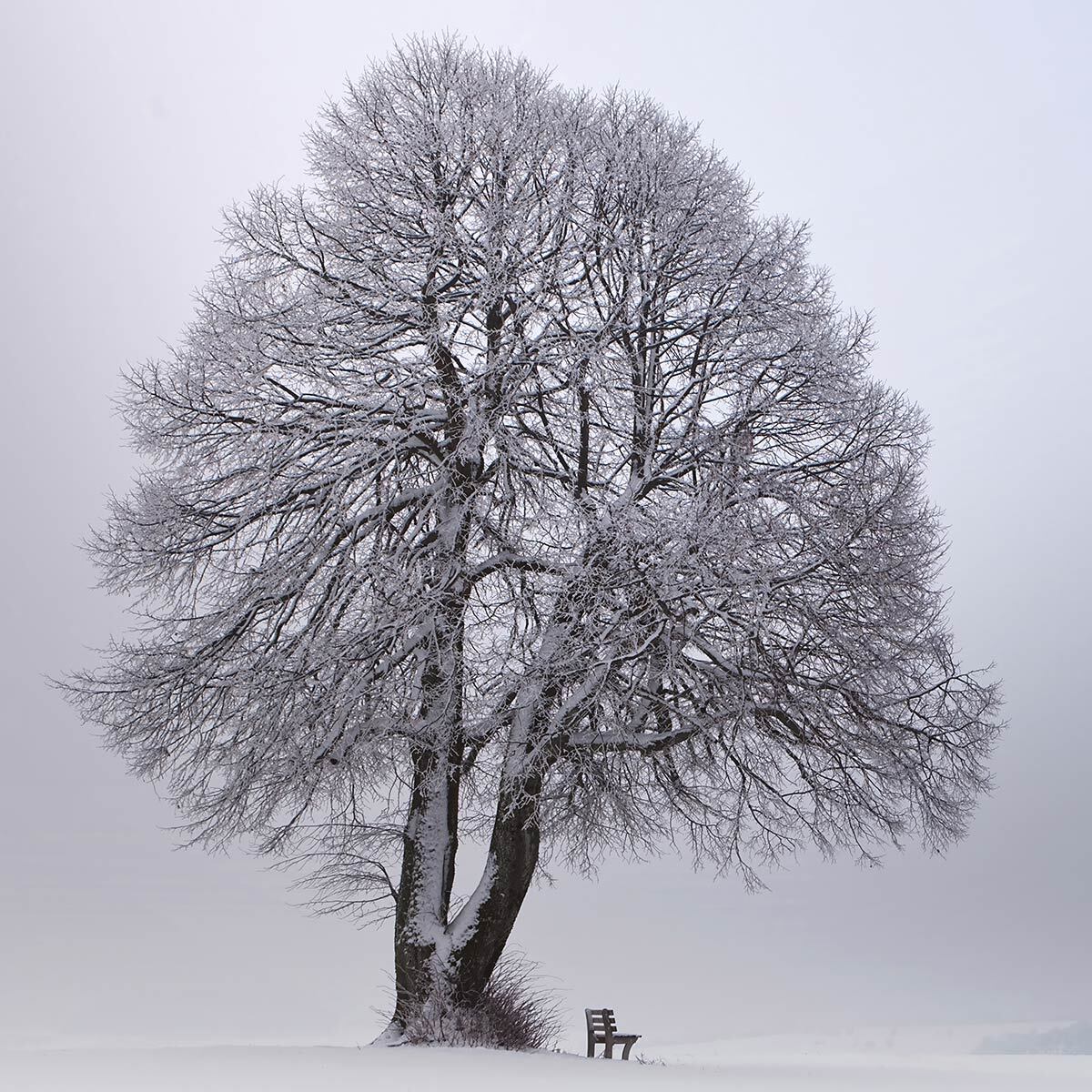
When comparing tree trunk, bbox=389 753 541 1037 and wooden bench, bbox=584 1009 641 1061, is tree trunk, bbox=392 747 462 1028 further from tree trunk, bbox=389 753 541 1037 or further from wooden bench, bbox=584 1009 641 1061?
wooden bench, bbox=584 1009 641 1061

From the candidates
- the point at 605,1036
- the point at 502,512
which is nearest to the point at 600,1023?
the point at 605,1036

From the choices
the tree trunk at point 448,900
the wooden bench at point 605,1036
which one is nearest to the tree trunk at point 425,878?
the tree trunk at point 448,900

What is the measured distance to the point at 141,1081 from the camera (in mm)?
8492

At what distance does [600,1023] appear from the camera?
482 inches

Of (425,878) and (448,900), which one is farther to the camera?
(448,900)

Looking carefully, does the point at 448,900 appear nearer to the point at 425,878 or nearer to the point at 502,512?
the point at 425,878

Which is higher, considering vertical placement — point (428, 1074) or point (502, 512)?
point (502, 512)

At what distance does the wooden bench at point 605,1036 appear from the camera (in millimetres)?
12117

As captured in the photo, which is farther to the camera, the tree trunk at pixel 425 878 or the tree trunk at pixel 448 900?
the tree trunk at pixel 425 878

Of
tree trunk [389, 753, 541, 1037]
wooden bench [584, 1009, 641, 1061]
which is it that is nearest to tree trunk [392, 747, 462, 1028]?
tree trunk [389, 753, 541, 1037]

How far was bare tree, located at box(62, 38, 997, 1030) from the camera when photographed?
1091 cm

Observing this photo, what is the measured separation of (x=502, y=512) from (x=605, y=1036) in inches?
220

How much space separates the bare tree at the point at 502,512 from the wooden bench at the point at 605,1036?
1.64 m

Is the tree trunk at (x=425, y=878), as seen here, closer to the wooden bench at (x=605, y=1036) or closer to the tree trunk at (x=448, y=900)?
the tree trunk at (x=448, y=900)
